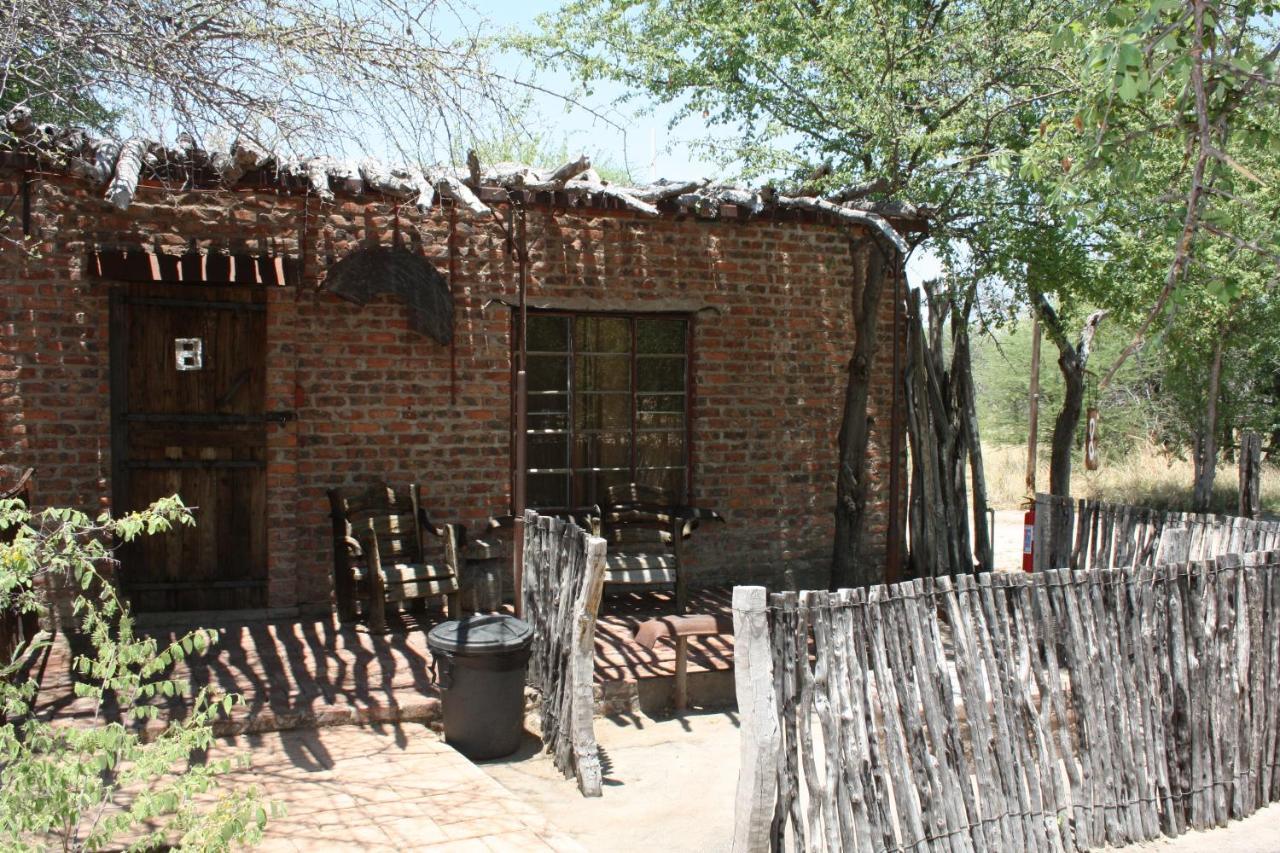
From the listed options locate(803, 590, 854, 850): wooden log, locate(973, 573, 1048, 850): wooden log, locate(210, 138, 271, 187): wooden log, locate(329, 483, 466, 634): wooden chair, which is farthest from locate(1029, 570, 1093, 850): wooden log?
locate(210, 138, 271, 187): wooden log

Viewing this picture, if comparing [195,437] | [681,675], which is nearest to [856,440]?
[681,675]

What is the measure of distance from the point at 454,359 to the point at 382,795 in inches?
149

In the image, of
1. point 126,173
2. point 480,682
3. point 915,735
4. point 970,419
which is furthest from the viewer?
point 970,419

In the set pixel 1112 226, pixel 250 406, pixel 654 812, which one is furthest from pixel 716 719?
pixel 1112 226

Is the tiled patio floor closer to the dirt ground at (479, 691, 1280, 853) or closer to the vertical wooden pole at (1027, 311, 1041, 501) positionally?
the dirt ground at (479, 691, 1280, 853)

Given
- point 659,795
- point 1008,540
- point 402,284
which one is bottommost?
point 659,795

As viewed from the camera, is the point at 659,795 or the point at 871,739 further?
the point at 659,795

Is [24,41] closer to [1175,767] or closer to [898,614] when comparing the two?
[898,614]

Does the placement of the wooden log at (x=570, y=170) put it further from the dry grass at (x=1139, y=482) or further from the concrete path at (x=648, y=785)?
the dry grass at (x=1139, y=482)

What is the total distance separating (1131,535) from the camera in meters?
7.15

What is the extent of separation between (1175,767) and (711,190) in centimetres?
460

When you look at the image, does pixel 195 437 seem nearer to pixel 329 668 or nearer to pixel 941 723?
pixel 329 668

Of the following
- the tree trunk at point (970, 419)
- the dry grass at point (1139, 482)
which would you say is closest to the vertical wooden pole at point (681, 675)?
the tree trunk at point (970, 419)

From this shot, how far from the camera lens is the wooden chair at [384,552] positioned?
288 inches
